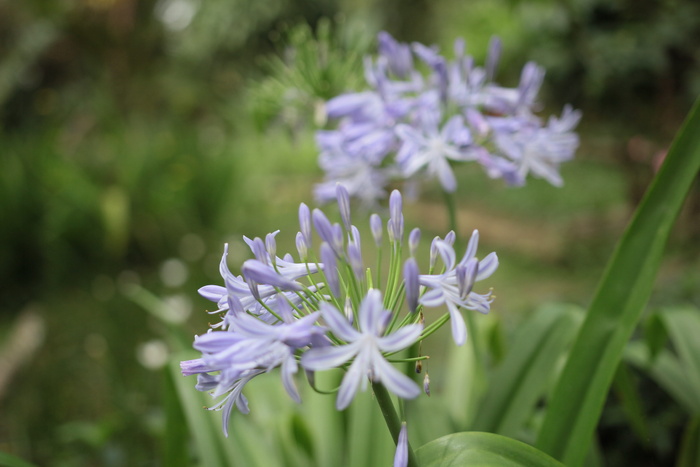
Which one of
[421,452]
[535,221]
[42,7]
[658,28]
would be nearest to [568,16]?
[658,28]

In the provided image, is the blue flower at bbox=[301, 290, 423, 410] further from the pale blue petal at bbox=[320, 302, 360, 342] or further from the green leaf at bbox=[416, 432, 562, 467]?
the green leaf at bbox=[416, 432, 562, 467]

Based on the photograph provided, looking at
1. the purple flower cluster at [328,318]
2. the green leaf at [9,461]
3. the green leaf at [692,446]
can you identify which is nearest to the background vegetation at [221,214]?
the green leaf at [692,446]

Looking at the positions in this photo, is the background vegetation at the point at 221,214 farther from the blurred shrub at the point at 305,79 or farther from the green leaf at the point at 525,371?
the green leaf at the point at 525,371

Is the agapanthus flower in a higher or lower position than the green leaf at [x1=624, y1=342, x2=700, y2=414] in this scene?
higher

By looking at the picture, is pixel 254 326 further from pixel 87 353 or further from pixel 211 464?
pixel 87 353

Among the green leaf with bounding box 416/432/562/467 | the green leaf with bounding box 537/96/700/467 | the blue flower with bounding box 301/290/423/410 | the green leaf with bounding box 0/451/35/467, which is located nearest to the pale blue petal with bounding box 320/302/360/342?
the blue flower with bounding box 301/290/423/410
